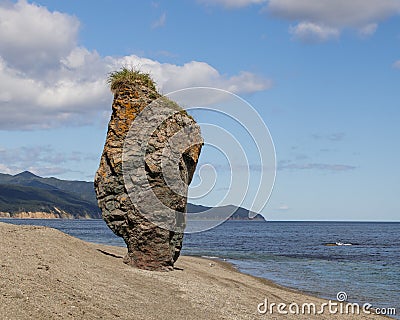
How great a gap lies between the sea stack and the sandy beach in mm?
1373

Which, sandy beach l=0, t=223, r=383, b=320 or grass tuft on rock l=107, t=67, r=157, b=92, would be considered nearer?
sandy beach l=0, t=223, r=383, b=320

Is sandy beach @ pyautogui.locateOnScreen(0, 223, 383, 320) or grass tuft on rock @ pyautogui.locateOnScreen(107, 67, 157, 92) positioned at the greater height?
grass tuft on rock @ pyautogui.locateOnScreen(107, 67, 157, 92)

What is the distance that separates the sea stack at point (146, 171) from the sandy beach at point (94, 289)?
1.37m

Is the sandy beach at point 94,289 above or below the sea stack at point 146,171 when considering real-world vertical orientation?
below

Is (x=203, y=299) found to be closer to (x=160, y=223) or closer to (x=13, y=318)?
(x=160, y=223)

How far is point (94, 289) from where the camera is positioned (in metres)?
15.9

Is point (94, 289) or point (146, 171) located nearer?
point (94, 289)

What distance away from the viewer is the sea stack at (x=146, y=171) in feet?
74.7

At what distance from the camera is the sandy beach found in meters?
13.3

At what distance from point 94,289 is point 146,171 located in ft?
25.4

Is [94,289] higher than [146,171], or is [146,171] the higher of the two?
[146,171]

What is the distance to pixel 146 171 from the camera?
22828 millimetres

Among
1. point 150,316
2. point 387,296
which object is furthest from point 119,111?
point 387,296

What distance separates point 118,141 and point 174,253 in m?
5.76
